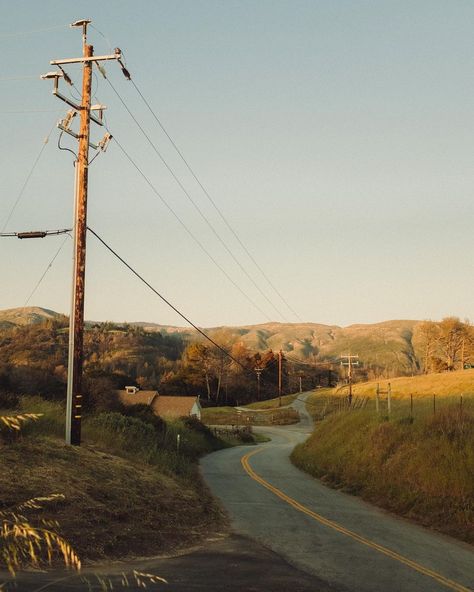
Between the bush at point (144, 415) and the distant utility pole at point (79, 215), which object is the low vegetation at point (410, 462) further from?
the distant utility pole at point (79, 215)

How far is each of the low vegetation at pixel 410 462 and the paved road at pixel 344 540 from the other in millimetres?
975

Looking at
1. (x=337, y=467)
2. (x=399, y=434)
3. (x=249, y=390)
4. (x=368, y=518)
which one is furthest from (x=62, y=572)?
(x=249, y=390)

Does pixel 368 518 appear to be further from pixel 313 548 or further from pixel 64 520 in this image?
pixel 64 520

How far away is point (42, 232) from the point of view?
18953 mm

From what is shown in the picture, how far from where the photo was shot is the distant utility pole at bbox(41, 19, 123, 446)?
1764cm

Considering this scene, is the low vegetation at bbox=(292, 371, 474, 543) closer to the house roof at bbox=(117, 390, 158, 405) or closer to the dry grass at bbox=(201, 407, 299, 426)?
the house roof at bbox=(117, 390, 158, 405)

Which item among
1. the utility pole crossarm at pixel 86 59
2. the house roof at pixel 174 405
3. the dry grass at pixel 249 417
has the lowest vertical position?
the dry grass at pixel 249 417

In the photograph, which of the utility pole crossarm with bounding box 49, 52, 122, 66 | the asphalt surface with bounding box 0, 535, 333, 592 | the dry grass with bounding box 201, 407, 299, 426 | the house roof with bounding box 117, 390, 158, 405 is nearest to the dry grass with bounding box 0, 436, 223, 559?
the asphalt surface with bounding box 0, 535, 333, 592

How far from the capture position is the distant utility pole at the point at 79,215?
1764cm

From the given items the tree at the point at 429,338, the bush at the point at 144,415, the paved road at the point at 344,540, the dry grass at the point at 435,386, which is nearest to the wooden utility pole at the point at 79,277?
the paved road at the point at 344,540

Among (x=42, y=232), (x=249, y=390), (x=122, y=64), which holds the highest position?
(x=122, y=64)

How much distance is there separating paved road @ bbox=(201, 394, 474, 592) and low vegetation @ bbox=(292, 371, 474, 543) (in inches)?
38.4

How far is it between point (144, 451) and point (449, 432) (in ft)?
36.3

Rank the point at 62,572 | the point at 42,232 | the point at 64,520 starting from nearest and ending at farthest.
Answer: the point at 62,572, the point at 64,520, the point at 42,232
